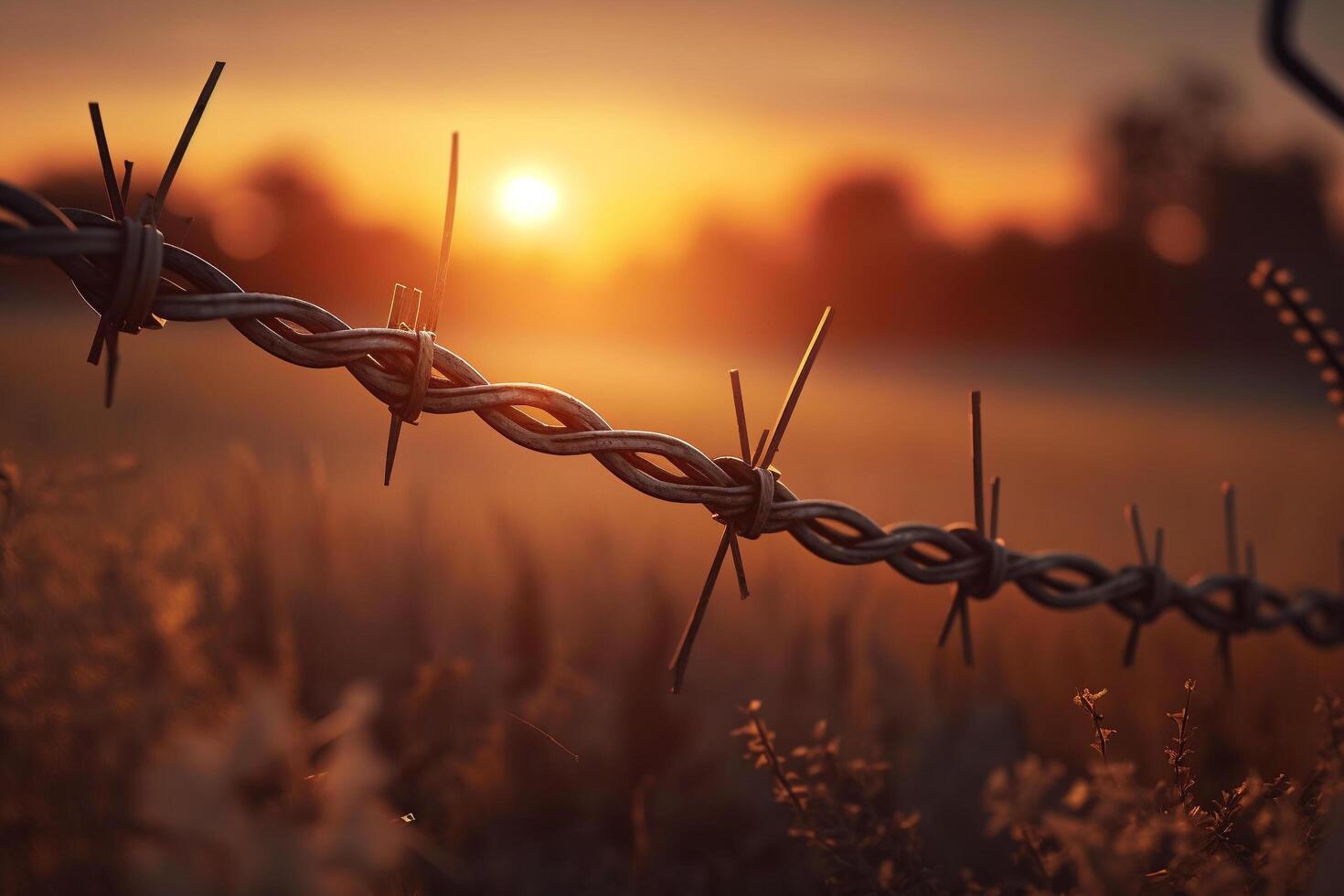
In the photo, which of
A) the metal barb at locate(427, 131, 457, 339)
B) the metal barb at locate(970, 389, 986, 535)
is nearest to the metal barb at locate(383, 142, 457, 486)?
the metal barb at locate(427, 131, 457, 339)

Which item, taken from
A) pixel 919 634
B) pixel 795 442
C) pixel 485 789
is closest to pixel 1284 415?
pixel 795 442

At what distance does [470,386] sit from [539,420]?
0.11 meters

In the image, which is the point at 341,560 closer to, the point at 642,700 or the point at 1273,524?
the point at 642,700

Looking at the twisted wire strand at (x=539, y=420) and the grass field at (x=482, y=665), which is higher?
the twisted wire strand at (x=539, y=420)

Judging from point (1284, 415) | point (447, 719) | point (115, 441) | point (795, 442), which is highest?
point (1284, 415)

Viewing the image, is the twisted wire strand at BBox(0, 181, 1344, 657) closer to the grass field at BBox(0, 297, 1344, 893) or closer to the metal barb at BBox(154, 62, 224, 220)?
the metal barb at BBox(154, 62, 224, 220)

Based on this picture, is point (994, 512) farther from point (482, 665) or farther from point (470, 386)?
point (482, 665)

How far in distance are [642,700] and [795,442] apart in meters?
5.46

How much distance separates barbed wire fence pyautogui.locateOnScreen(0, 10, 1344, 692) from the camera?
106 centimetres

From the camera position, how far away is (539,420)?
1317 millimetres

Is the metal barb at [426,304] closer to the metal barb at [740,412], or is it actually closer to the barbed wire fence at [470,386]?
the barbed wire fence at [470,386]

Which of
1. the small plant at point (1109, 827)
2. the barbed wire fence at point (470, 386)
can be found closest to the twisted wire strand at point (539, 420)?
the barbed wire fence at point (470, 386)

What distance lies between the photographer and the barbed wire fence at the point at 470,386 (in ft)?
3.48

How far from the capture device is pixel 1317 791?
1.49 m
